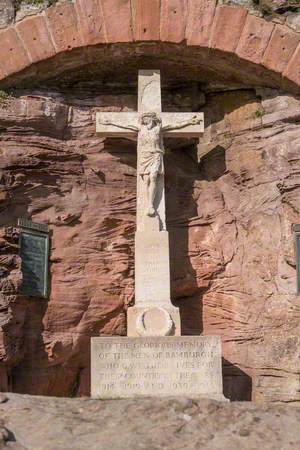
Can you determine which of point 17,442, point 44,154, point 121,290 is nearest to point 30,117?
point 44,154

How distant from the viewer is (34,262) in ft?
37.9

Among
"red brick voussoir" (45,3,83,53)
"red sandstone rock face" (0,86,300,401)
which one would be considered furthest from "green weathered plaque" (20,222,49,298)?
"red brick voussoir" (45,3,83,53)

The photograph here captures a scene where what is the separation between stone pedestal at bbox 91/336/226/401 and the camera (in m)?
9.80

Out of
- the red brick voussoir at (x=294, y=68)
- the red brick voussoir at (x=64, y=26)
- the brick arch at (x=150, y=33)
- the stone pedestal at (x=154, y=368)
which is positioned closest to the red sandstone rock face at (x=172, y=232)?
the red brick voussoir at (x=294, y=68)

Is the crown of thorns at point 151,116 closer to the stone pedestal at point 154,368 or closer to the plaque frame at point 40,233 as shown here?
the plaque frame at point 40,233

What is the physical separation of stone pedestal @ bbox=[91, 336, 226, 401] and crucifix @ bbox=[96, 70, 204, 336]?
18.4 inches

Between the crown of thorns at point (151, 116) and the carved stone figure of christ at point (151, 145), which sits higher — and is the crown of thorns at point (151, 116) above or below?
above

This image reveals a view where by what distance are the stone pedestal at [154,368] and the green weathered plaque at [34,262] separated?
5.98 ft

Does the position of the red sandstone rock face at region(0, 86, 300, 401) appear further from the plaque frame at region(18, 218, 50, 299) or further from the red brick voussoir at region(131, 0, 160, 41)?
the red brick voussoir at region(131, 0, 160, 41)

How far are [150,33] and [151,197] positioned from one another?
7.81 ft

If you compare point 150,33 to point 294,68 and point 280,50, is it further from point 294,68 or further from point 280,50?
point 294,68

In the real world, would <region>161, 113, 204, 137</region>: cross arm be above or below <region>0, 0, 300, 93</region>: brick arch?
below

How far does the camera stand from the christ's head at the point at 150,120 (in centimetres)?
1166

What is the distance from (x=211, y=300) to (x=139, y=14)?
419 cm
